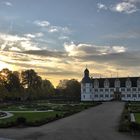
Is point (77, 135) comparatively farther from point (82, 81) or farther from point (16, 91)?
point (82, 81)

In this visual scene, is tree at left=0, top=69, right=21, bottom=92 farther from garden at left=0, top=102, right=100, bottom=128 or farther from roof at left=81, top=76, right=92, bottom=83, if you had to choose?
garden at left=0, top=102, right=100, bottom=128

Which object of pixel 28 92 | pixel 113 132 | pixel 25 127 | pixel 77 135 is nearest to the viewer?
pixel 77 135

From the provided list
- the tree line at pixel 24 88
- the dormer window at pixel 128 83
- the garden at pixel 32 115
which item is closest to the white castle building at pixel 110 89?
the dormer window at pixel 128 83

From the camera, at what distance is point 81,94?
113 meters

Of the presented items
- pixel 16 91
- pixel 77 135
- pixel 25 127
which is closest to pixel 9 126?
pixel 25 127

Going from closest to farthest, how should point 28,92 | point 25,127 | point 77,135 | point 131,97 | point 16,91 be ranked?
point 77,135, point 25,127, point 16,91, point 28,92, point 131,97

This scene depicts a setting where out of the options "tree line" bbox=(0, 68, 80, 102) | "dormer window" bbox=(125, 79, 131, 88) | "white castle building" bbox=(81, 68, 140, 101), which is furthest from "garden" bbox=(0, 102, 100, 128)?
"dormer window" bbox=(125, 79, 131, 88)

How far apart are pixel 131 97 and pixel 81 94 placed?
16.3 m

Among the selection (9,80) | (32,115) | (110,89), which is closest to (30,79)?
(9,80)

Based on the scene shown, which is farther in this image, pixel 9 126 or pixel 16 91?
pixel 16 91

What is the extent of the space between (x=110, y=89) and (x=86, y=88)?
8.23 m

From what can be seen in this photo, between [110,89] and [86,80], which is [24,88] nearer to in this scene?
[86,80]

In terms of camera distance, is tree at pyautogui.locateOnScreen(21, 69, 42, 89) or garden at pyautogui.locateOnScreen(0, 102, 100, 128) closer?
garden at pyautogui.locateOnScreen(0, 102, 100, 128)

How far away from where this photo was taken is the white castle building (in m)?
111
